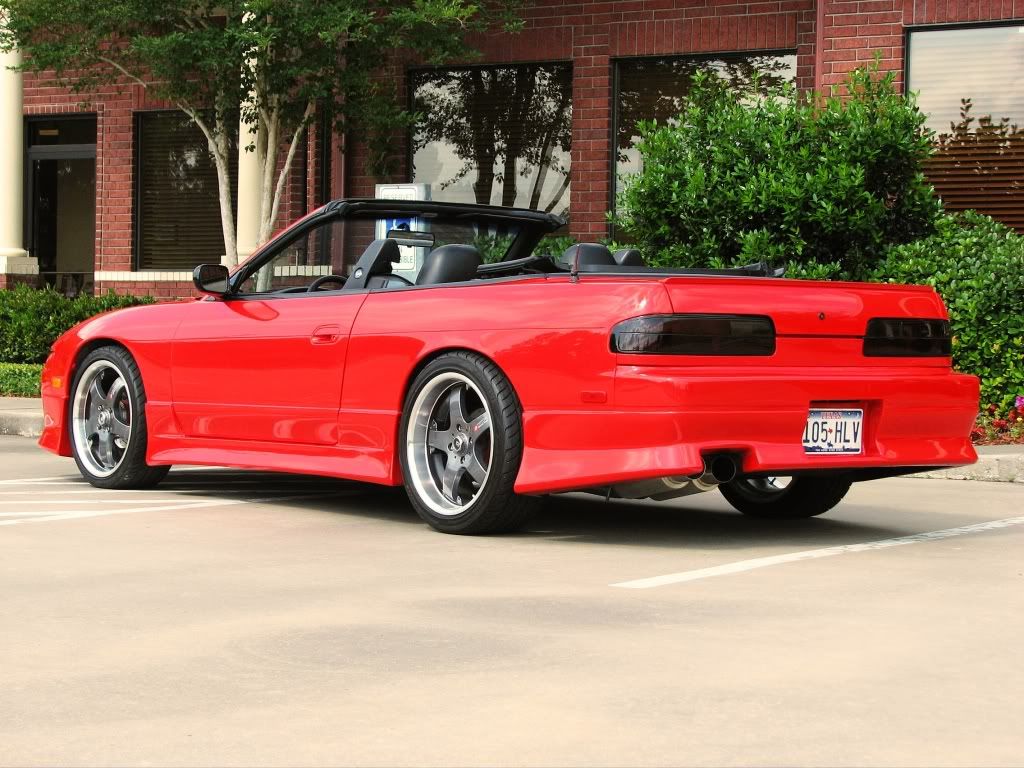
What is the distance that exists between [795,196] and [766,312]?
601cm

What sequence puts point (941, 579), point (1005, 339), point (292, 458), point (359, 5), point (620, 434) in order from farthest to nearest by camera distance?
point (359, 5)
point (1005, 339)
point (292, 458)
point (620, 434)
point (941, 579)

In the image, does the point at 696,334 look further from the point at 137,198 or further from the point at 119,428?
the point at 137,198

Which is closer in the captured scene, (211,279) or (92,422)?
(211,279)

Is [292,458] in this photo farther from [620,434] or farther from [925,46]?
[925,46]

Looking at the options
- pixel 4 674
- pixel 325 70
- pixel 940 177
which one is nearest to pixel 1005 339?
pixel 940 177

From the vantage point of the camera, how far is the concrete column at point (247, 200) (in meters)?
18.1

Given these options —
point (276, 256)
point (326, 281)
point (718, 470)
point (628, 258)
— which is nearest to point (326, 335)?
point (326, 281)

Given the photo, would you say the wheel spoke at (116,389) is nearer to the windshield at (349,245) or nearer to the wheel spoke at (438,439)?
the windshield at (349,245)

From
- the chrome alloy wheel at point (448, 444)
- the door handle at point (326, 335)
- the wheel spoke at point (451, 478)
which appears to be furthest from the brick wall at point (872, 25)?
the wheel spoke at point (451, 478)

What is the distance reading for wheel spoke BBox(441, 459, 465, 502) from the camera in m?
7.41

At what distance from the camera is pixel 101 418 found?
30.6 feet

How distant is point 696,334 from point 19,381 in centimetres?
1065

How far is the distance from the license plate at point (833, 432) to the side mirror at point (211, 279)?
321 cm

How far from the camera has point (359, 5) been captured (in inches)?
600
